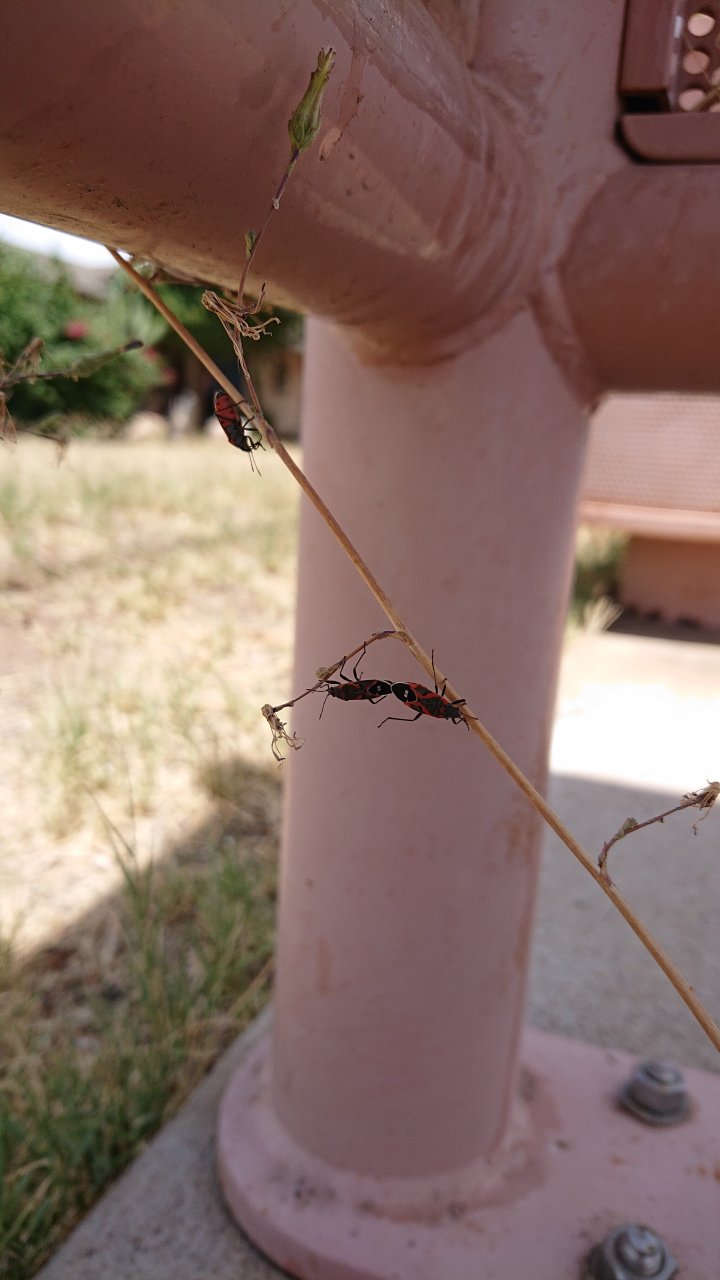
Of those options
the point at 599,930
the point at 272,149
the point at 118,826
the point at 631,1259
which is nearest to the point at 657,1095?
the point at 631,1259

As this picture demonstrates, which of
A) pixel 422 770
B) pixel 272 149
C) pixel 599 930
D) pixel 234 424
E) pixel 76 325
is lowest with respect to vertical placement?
pixel 599 930

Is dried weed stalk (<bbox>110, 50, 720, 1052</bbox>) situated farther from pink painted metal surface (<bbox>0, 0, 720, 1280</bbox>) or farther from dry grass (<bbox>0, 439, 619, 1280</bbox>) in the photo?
dry grass (<bbox>0, 439, 619, 1280</bbox>)

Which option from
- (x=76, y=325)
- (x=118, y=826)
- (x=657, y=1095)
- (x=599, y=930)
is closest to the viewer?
(x=657, y=1095)

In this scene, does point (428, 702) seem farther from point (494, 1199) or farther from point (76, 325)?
point (76, 325)

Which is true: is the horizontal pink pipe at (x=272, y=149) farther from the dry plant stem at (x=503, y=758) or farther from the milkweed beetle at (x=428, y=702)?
the milkweed beetle at (x=428, y=702)

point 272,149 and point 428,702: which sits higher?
point 272,149

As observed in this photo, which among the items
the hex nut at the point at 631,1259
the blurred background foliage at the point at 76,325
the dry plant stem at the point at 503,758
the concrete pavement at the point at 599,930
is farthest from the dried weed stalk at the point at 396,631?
the blurred background foliage at the point at 76,325

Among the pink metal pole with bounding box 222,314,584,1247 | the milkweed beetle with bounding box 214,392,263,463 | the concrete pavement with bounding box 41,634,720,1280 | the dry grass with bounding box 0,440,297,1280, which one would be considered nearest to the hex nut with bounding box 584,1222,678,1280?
the pink metal pole with bounding box 222,314,584,1247
